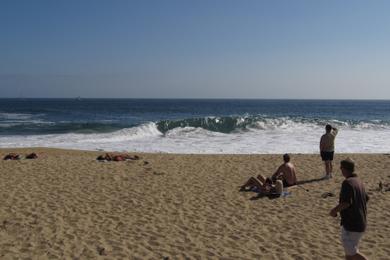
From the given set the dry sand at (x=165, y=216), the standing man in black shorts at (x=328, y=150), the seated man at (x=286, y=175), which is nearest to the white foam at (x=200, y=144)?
the standing man in black shorts at (x=328, y=150)

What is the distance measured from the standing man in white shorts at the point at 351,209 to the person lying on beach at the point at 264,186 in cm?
443

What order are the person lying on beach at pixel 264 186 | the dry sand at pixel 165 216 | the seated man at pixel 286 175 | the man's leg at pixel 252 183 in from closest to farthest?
the dry sand at pixel 165 216 < the person lying on beach at pixel 264 186 < the man's leg at pixel 252 183 < the seated man at pixel 286 175

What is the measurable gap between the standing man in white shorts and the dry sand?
1249 mm

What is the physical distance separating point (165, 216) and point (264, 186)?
2662 mm

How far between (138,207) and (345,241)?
4322mm

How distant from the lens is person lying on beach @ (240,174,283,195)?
885 centimetres

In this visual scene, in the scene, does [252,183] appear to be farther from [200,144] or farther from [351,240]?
[200,144]

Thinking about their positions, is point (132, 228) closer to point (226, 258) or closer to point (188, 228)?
point (188, 228)

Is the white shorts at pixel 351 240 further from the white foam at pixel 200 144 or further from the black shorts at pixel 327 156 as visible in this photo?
the white foam at pixel 200 144

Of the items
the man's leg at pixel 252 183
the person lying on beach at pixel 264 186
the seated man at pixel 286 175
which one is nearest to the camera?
the person lying on beach at pixel 264 186

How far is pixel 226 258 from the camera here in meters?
5.45

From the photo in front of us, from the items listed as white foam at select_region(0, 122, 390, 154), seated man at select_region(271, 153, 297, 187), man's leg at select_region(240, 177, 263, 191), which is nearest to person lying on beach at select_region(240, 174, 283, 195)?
man's leg at select_region(240, 177, 263, 191)

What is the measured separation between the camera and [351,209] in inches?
170

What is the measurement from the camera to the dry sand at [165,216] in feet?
18.7
